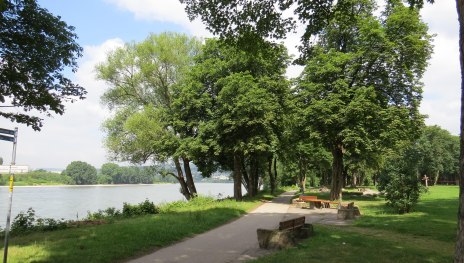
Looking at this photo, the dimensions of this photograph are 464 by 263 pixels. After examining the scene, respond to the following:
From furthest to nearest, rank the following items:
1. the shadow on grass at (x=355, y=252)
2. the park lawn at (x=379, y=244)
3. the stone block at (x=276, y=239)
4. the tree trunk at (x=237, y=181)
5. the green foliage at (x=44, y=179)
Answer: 1. the green foliage at (x=44, y=179)
2. the tree trunk at (x=237, y=181)
3. the stone block at (x=276, y=239)
4. the park lawn at (x=379, y=244)
5. the shadow on grass at (x=355, y=252)

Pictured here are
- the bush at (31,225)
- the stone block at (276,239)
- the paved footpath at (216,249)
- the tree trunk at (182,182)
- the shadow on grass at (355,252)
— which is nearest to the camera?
the shadow on grass at (355,252)

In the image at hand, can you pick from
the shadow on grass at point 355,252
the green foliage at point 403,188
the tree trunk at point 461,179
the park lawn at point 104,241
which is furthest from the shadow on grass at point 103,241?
the green foliage at point 403,188

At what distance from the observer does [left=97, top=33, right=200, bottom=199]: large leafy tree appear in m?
30.2

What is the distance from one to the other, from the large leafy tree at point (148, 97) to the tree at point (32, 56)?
16796mm

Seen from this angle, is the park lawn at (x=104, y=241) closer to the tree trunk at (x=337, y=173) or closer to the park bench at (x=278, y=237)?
the park bench at (x=278, y=237)

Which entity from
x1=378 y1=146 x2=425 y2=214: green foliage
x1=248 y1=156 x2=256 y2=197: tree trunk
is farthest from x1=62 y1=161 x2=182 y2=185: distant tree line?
x1=378 y1=146 x2=425 y2=214: green foliage

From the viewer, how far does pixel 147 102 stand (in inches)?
1334

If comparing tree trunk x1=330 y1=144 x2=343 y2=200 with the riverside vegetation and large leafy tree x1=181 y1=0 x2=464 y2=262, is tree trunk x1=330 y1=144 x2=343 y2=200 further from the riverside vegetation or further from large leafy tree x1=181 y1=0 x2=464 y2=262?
large leafy tree x1=181 y1=0 x2=464 y2=262

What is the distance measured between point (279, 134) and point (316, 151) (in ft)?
52.5

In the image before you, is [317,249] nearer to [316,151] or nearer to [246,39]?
[246,39]

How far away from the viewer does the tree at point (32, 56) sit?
10.8 m

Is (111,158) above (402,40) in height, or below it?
below

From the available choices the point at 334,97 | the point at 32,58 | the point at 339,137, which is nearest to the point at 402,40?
the point at 334,97

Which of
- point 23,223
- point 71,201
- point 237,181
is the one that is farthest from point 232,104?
point 71,201
